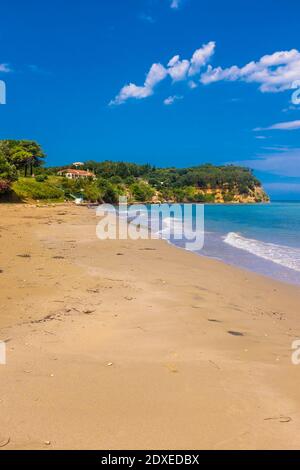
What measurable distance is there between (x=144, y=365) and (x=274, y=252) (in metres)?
13.9

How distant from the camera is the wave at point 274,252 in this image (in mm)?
14180

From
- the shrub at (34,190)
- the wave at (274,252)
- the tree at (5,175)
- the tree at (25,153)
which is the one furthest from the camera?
the tree at (25,153)

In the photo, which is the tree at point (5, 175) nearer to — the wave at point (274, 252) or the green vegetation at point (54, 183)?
the green vegetation at point (54, 183)

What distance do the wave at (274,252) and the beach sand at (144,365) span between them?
16.2 feet

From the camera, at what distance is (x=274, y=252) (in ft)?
55.9

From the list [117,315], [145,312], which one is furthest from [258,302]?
[117,315]

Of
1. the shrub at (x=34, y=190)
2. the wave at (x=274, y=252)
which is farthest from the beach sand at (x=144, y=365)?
the shrub at (x=34, y=190)

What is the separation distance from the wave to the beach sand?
4.94 meters

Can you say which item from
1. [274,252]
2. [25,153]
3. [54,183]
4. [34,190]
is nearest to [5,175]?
[34,190]

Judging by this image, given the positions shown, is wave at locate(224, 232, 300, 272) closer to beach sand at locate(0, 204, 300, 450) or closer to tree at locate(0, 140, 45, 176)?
beach sand at locate(0, 204, 300, 450)

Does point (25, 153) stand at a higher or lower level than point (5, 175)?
higher

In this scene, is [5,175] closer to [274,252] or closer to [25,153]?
[25,153]

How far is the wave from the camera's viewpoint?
46.5ft
